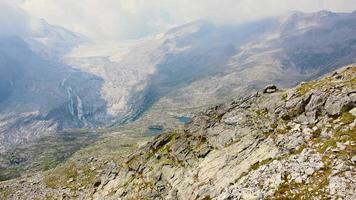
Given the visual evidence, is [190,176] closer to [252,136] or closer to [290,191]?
[252,136]

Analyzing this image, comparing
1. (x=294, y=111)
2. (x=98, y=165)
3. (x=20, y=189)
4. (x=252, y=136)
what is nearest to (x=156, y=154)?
(x=252, y=136)

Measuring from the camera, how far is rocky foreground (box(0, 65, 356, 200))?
42719 mm

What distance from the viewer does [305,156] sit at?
45.7m

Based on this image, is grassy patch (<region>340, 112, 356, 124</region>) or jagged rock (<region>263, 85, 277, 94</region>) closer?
grassy patch (<region>340, 112, 356, 124</region>)

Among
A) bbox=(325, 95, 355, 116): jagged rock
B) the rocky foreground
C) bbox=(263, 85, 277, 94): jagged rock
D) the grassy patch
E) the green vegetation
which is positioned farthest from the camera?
the green vegetation

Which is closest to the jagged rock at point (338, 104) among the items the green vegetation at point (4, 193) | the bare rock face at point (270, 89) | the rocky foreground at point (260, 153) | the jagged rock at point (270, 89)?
the rocky foreground at point (260, 153)

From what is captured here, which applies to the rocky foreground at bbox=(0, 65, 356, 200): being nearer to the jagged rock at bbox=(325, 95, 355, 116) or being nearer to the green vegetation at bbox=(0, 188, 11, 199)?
the jagged rock at bbox=(325, 95, 355, 116)

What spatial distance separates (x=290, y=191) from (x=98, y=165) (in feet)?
329

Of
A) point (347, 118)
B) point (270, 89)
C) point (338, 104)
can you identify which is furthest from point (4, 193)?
point (347, 118)

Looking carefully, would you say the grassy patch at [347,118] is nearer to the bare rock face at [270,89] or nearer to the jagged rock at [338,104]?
the jagged rock at [338,104]

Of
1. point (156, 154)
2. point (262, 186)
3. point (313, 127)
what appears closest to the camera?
point (262, 186)

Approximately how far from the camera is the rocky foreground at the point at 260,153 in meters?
42.7

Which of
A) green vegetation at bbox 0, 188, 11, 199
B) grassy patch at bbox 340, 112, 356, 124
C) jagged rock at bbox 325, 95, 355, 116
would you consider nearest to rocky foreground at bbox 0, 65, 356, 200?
grassy patch at bbox 340, 112, 356, 124

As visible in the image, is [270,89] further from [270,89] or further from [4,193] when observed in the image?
[4,193]
